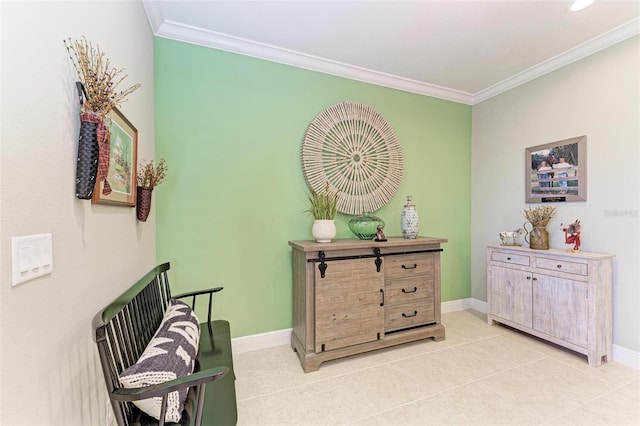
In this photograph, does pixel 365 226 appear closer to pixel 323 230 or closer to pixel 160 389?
pixel 323 230

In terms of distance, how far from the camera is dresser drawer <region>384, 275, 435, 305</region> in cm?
255

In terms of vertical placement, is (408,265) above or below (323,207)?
below

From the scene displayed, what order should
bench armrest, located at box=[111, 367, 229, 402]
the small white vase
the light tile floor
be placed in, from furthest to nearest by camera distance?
the small white vase < the light tile floor < bench armrest, located at box=[111, 367, 229, 402]

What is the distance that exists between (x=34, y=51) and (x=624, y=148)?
12.3 ft

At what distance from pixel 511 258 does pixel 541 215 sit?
20.3 inches

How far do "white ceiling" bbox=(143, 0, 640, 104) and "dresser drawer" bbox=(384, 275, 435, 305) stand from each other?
84.4 inches

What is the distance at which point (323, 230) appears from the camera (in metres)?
2.46

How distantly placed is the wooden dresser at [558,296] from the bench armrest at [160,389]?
9.38 feet

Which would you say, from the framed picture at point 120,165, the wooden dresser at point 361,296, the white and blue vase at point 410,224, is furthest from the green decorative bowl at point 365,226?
the framed picture at point 120,165

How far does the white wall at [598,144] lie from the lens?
2.29 metres

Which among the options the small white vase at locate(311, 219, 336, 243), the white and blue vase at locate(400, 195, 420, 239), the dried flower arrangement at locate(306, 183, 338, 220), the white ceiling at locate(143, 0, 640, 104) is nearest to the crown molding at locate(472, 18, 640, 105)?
the white ceiling at locate(143, 0, 640, 104)

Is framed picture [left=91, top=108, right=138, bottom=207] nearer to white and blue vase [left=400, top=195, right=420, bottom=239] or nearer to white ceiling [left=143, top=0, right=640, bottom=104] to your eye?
white ceiling [left=143, top=0, right=640, bottom=104]

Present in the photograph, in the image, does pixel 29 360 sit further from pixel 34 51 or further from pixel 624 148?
pixel 624 148

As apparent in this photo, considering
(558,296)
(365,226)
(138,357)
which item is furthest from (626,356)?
(138,357)
